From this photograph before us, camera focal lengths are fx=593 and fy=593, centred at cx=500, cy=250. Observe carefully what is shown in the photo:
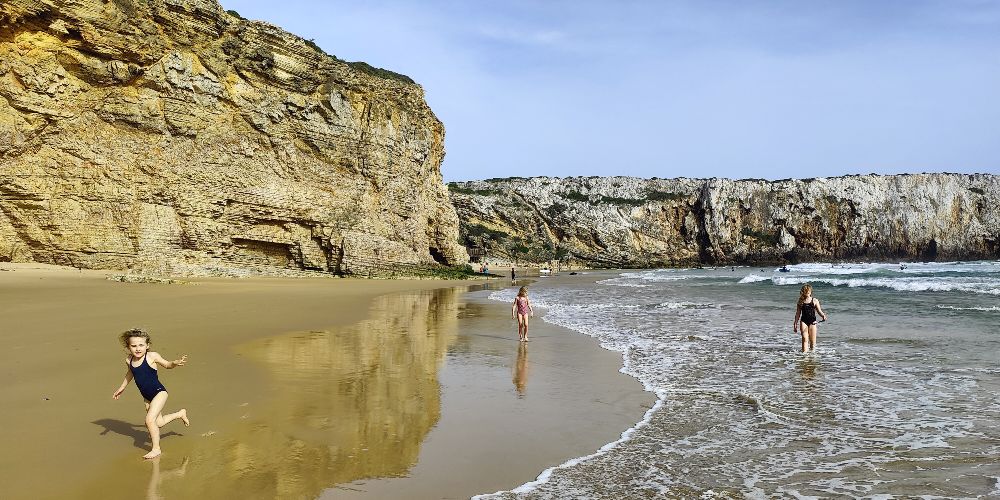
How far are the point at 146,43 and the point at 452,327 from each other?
22.1 m

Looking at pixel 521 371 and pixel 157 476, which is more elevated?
pixel 157 476

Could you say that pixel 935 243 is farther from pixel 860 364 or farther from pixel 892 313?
pixel 860 364

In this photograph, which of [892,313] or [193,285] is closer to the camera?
[892,313]

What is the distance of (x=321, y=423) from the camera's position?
5.77m

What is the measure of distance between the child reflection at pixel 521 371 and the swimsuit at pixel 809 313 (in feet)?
17.2

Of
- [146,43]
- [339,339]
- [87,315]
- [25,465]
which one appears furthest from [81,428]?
[146,43]

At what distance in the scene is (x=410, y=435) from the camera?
18.1ft

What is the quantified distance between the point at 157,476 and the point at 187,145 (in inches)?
1074

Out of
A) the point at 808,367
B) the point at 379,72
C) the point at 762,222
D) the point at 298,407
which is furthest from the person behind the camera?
the point at 762,222

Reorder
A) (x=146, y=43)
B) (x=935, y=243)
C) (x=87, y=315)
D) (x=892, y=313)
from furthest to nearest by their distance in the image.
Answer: (x=935, y=243) < (x=146, y=43) < (x=892, y=313) < (x=87, y=315)

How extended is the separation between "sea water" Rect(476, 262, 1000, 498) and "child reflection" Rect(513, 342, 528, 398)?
1.62 metres

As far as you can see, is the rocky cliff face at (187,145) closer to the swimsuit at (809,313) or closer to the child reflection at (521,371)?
the child reflection at (521,371)

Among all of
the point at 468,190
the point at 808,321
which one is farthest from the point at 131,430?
the point at 468,190

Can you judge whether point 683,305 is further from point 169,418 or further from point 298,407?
point 169,418
